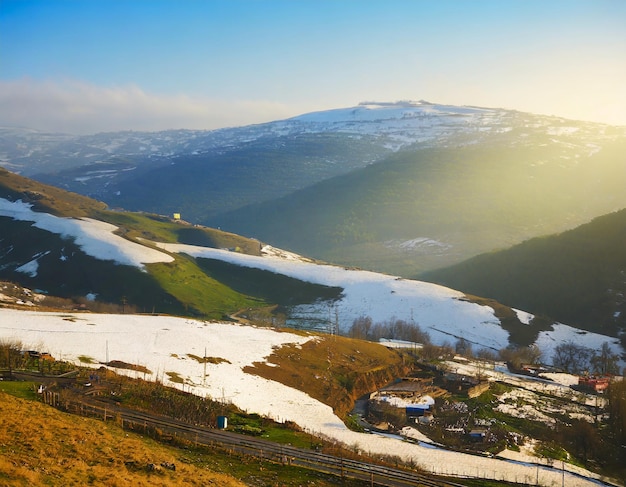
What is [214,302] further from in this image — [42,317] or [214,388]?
[214,388]

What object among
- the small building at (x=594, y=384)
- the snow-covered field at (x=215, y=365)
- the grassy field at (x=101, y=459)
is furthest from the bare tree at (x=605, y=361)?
the grassy field at (x=101, y=459)

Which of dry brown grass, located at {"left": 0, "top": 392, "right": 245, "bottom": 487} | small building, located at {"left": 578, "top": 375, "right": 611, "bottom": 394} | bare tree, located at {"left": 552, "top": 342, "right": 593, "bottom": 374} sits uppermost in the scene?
dry brown grass, located at {"left": 0, "top": 392, "right": 245, "bottom": 487}

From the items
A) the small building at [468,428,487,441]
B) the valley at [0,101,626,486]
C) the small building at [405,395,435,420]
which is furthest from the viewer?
the small building at [405,395,435,420]

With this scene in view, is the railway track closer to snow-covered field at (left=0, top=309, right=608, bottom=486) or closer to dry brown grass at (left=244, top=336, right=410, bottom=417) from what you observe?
snow-covered field at (left=0, top=309, right=608, bottom=486)

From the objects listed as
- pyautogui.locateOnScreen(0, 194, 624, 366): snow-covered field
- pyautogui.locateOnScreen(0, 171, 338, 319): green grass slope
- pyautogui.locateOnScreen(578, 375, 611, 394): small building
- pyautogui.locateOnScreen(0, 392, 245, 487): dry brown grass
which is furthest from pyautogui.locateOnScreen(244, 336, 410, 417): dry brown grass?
pyautogui.locateOnScreen(0, 171, 338, 319): green grass slope

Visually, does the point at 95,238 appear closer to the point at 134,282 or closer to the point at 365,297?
the point at 134,282

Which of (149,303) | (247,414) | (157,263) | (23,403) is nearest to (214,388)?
(247,414)

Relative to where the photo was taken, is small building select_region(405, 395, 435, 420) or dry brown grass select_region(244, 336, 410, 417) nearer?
small building select_region(405, 395, 435, 420)
